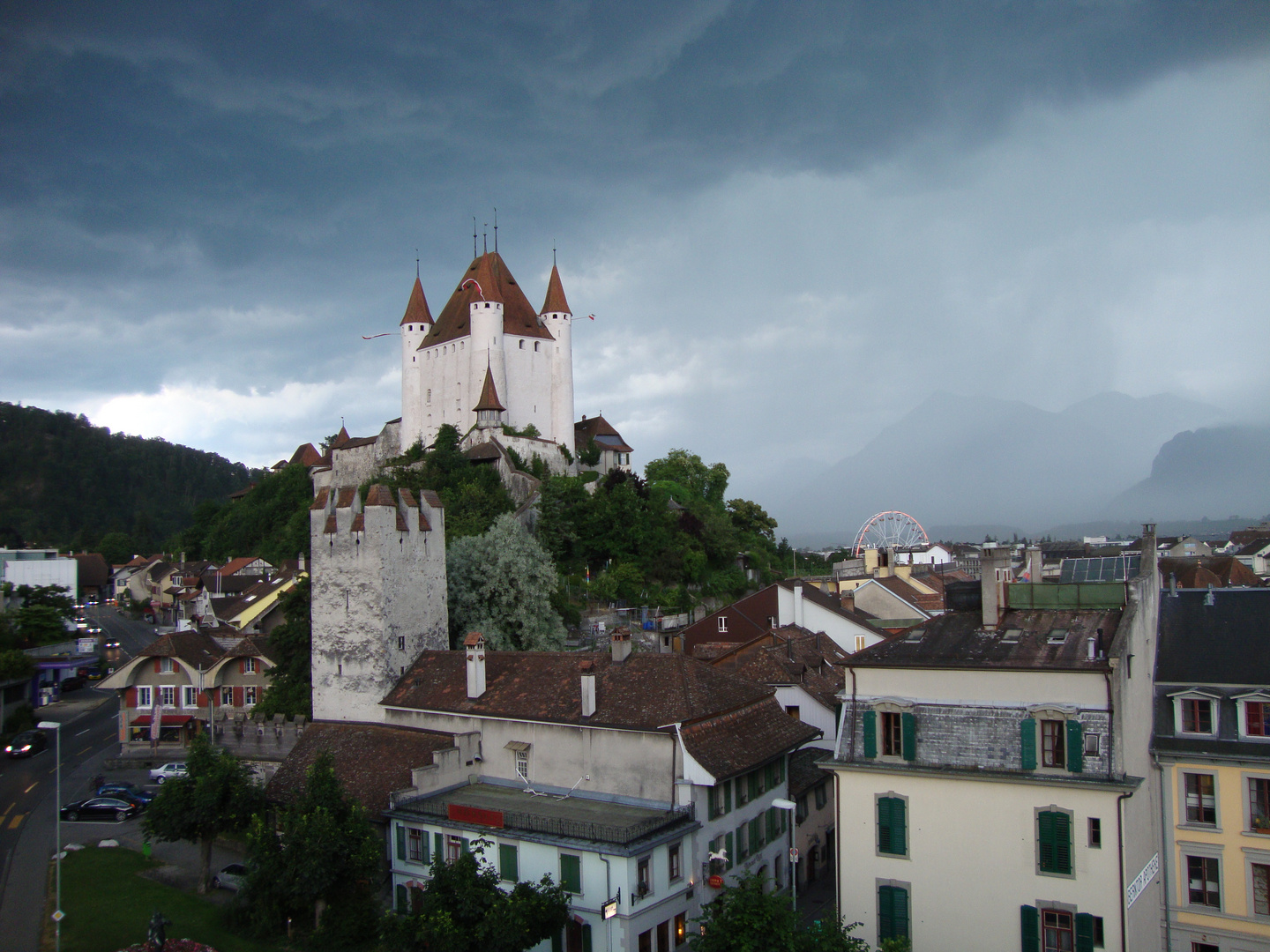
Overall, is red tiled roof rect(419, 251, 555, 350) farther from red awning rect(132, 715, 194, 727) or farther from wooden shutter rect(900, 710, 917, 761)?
wooden shutter rect(900, 710, 917, 761)

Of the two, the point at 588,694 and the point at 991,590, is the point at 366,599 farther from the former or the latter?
the point at 991,590

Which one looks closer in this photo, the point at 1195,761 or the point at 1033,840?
the point at 1033,840

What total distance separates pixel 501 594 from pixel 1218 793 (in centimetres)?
3017

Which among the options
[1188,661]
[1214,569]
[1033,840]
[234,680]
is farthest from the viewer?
[1214,569]

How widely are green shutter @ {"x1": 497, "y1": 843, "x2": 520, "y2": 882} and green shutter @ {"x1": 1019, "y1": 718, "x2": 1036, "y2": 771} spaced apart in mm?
13575

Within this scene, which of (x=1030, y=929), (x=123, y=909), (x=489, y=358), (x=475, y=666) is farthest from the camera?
(x=489, y=358)

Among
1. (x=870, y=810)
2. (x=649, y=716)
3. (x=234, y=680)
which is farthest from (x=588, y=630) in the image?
(x=870, y=810)

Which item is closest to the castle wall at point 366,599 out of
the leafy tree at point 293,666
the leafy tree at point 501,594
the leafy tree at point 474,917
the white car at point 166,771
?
the leafy tree at point 501,594

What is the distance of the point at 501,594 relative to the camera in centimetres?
4378

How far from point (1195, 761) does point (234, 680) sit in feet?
155

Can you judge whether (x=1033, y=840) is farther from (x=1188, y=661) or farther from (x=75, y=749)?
(x=75, y=749)

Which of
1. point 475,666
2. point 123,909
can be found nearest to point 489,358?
point 475,666

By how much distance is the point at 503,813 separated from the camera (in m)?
25.5

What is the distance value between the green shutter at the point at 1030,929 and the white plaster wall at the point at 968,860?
149 mm
